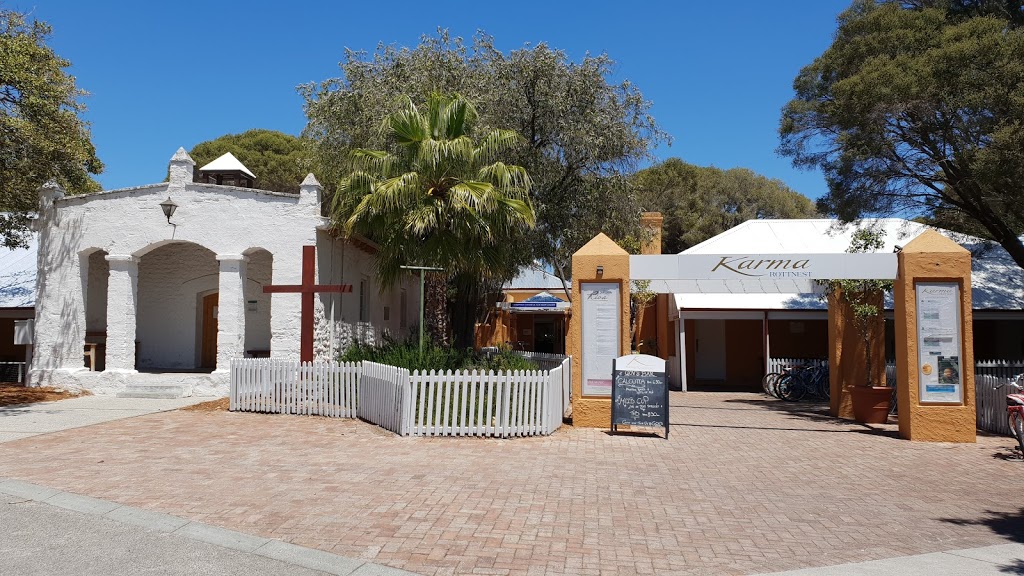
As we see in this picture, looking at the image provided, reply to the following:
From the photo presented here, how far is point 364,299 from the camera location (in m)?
18.0

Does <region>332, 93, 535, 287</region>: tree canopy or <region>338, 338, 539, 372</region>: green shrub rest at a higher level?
<region>332, 93, 535, 287</region>: tree canopy

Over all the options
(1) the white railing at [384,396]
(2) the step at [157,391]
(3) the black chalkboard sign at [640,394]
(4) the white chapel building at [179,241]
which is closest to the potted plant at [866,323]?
(3) the black chalkboard sign at [640,394]

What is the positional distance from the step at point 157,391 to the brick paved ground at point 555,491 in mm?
2967

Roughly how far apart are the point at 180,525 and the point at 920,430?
33.7 feet

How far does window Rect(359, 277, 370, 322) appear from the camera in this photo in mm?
17625

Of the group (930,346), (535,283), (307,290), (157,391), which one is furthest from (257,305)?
(535,283)

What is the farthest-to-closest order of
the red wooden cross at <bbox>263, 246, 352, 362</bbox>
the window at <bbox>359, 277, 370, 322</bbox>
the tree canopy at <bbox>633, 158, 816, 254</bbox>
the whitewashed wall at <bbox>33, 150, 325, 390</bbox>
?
the tree canopy at <bbox>633, 158, 816, 254</bbox> → the window at <bbox>359, 277, 370, 322</bbox> → the whitewashed wall at <bbox>33, 150, 325, 390</bbox> → the red wooden cross at <bbox>263, 246, 352, 362</bbox>

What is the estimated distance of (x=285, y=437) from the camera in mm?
9727

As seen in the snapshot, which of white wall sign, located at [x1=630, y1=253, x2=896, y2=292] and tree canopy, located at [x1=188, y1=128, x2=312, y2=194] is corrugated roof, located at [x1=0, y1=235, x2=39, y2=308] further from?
white wall sign, located at [x1=630, y1=253, x2=896, y2=292]

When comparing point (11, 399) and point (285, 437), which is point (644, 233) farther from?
point (11, 399)

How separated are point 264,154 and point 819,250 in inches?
908

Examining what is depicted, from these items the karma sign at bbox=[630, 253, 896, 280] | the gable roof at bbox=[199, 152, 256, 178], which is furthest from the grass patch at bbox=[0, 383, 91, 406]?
the karma sign at bbox=[630, 253, 896, 280]

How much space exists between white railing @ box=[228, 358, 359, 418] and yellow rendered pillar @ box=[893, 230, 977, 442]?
28.9 feet

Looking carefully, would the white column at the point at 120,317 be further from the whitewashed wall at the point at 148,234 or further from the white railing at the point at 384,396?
the white railing at the point at 384,396
